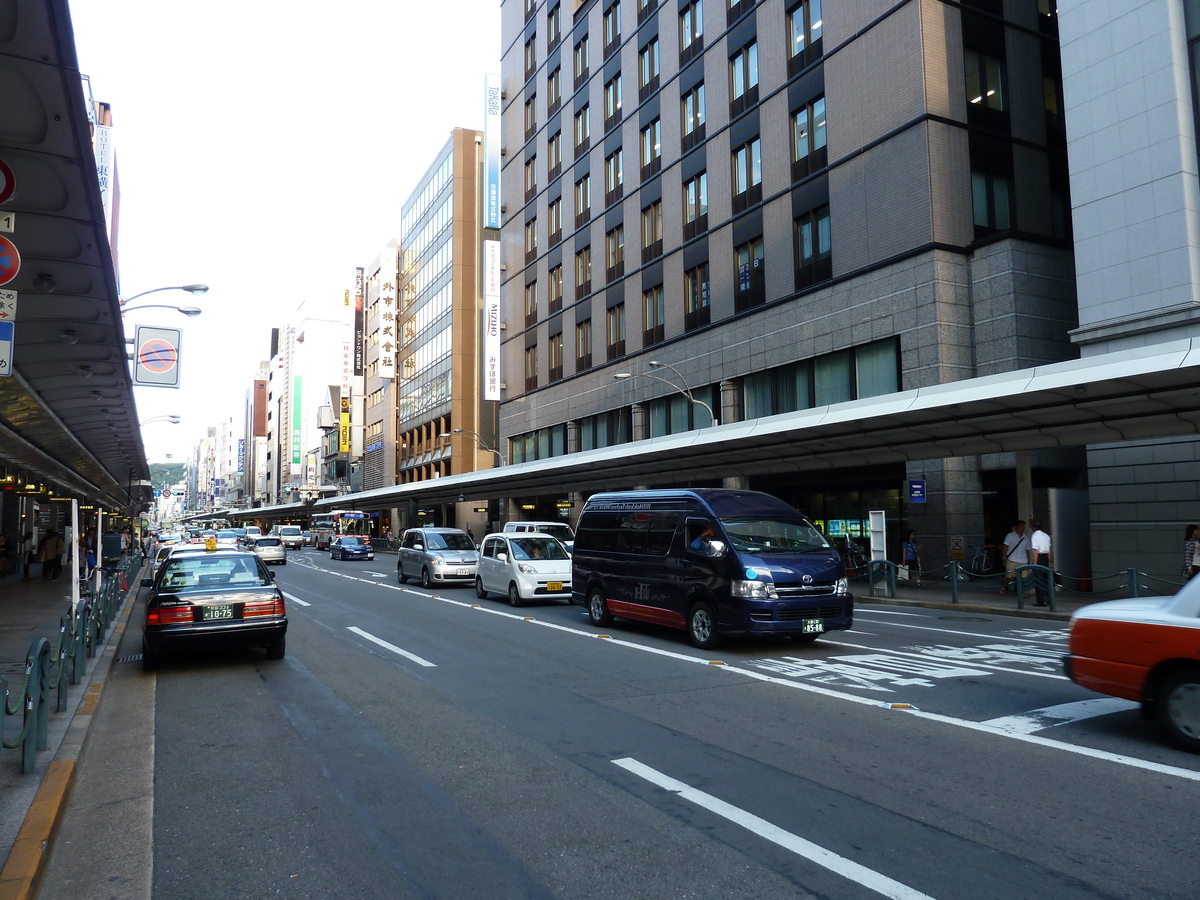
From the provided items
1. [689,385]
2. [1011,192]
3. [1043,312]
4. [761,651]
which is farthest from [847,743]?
[689,385]

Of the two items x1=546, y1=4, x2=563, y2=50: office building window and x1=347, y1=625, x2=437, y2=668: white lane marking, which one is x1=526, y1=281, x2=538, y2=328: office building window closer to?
x1=546, y1=4, x2=563, y2=50: office building window

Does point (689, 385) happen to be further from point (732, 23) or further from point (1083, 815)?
point (1083, 815)

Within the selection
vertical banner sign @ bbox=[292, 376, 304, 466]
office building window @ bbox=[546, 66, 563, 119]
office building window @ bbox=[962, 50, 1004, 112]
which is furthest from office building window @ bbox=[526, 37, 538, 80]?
vertical banner sign @ bbox=[292, 376, 304, 466]

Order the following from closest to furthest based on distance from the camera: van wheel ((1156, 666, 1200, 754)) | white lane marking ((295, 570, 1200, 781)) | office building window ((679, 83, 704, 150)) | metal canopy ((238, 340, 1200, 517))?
white lane marking ((295, 570, 1200, 781))
van wheel ((1156, 666, 1200, 754))
metal canopy ((238, 340, 1200, 517))
office building window ((679, 83, 704, 150))

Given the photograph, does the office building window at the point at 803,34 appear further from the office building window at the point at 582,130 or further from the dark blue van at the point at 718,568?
the dark blue van at the point at 718,568

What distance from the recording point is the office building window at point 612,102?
148 feet

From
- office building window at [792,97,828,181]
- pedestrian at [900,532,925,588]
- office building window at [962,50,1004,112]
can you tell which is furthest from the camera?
office building window at [792,97,828,181]

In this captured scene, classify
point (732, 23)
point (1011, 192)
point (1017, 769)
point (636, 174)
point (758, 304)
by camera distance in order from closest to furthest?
point (1017, 769) < point (1011, 192) < point (758, 304) < point (732, 23) < point (636, 174)

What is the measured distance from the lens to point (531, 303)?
55.3m

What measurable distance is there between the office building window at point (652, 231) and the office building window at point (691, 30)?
22.1ft

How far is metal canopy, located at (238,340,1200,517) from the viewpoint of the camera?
1578 centimetres

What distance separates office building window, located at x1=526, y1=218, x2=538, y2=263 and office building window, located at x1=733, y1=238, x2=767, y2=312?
22889 mm

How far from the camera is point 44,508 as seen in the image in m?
50.3

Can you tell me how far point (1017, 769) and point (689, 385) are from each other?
1254 inches
